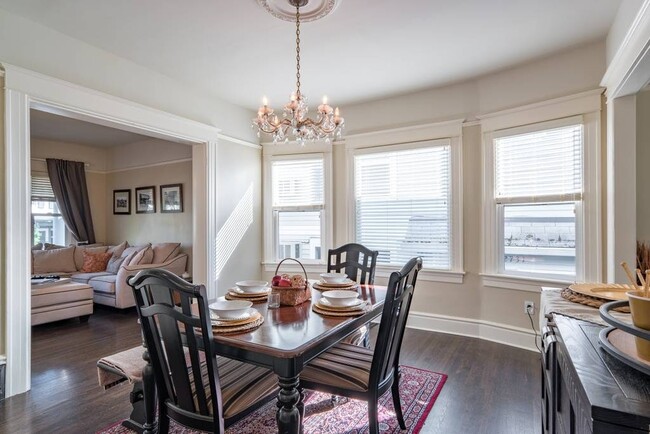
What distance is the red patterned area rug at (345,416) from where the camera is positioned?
2088mm

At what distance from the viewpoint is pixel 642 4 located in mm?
1938

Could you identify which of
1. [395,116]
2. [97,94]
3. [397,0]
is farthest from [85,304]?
[397,0]

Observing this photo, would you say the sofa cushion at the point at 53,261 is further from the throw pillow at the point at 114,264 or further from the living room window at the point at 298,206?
the living room window at the point at 298,206

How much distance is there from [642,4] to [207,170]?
3.87 metres

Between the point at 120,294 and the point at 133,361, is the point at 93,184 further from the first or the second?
the point at 133,361

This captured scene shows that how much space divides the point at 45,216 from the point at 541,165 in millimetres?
7786

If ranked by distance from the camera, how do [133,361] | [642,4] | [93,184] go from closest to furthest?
[642,4] < [133,361] < [93,184]

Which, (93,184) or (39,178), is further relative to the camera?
(93,184)

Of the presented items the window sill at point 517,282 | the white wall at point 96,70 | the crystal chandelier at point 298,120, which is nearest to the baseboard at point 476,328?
the window sill at point 517,282

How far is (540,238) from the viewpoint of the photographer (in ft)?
10.9

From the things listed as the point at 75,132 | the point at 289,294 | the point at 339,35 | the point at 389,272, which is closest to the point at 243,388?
the point at 289,294

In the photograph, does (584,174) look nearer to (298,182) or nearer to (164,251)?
(298,182)

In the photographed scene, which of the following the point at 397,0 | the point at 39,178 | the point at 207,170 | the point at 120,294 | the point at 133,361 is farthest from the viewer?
the point at 39,178

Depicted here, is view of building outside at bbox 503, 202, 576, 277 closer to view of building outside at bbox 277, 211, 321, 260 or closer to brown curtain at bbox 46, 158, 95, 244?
view of building outside at bbox 277, 211, 321, 260
